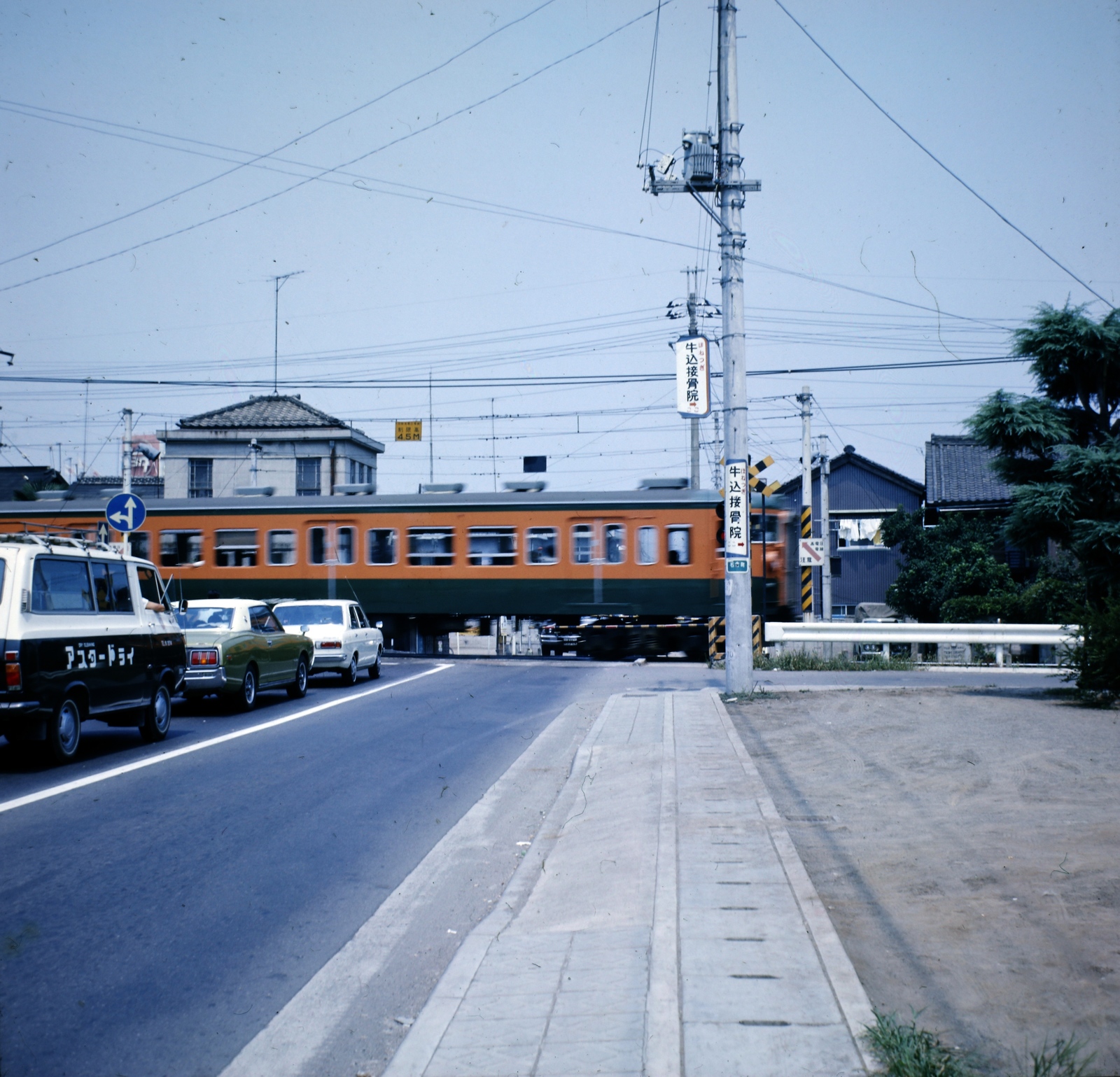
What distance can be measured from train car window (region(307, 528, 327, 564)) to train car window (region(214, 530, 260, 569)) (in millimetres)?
1377

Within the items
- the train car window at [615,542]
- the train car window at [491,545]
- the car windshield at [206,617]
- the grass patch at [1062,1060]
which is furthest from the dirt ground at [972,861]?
the train car window at [491,545]

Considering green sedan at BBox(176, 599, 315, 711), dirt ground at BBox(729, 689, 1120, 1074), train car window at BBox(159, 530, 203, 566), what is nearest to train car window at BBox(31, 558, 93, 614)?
green sedan at BBox(176, 599, 315, 711)

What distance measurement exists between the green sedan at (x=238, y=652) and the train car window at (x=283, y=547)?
10.2m

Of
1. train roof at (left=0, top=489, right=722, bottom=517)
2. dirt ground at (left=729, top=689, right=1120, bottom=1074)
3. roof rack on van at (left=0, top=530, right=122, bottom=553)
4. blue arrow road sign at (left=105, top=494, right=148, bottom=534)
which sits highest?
train roof at (left=0, top=489, right=722, bottom=517)

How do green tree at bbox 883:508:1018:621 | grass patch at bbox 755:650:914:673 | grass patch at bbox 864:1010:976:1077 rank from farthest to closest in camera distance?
1. green tree at bbox 883:508:1018:621
2. grass patch at bbox 755:650:914:673
3. grass patch at bbox 864:1010:976:1077

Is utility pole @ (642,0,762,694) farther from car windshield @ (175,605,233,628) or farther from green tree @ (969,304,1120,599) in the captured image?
car windshield @ (175,605,233,628)

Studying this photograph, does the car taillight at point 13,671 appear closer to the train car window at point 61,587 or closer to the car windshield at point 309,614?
the train car window at point 61,587

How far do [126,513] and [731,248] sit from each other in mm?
10624

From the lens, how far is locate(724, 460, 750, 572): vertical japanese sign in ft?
50.0

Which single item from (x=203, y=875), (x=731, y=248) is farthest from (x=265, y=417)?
(x=203, y=875)

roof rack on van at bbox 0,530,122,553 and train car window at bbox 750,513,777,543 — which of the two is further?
train car window at bbox 750,513,777,543

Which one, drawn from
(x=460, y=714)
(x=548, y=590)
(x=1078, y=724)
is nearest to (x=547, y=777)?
(x=460, y=714)

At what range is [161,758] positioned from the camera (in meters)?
10.6

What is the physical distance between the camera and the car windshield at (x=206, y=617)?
14.7 meters
